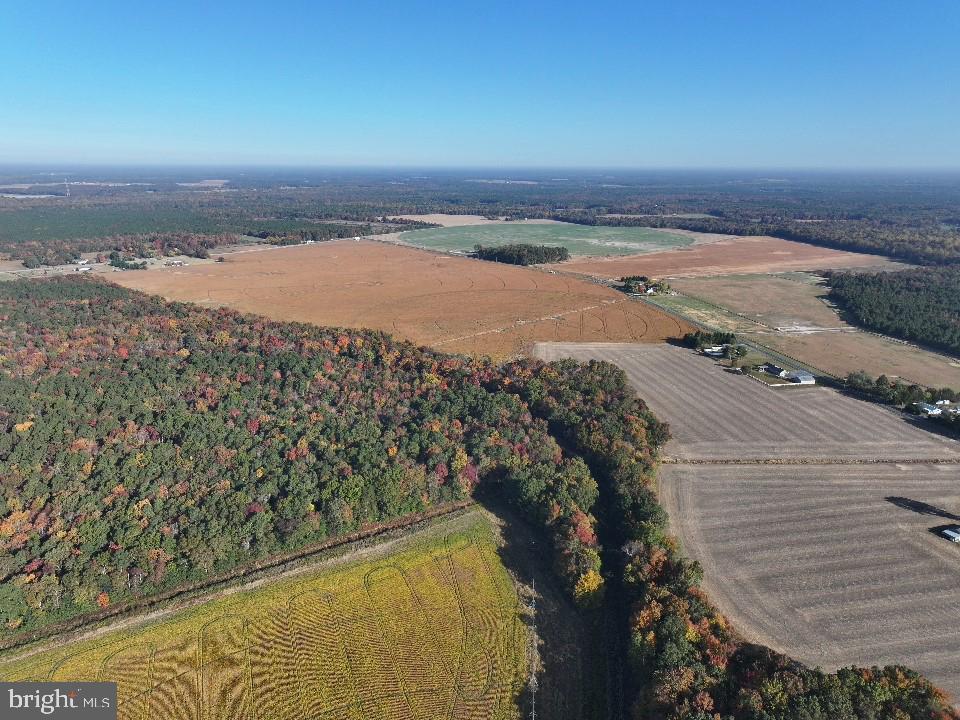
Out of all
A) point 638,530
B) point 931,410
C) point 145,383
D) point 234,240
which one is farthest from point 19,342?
point 234,240

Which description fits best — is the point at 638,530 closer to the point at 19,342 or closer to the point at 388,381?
the point at 388,381

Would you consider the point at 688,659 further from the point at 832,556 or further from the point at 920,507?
the point at 920,507

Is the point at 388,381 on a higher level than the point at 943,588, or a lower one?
higher

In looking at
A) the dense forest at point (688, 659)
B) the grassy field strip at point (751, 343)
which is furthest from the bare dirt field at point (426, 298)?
the dense forest at point (688, 659)

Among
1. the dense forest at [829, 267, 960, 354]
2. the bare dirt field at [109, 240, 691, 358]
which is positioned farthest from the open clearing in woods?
the dense forest at [829, 267, 960, 354]

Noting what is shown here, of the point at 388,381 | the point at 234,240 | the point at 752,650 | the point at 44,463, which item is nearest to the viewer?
the point at 752,650

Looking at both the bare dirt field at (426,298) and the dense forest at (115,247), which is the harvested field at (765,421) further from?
the dense forest at (115,247)

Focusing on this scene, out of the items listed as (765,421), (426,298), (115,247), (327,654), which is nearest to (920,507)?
(765,421)
